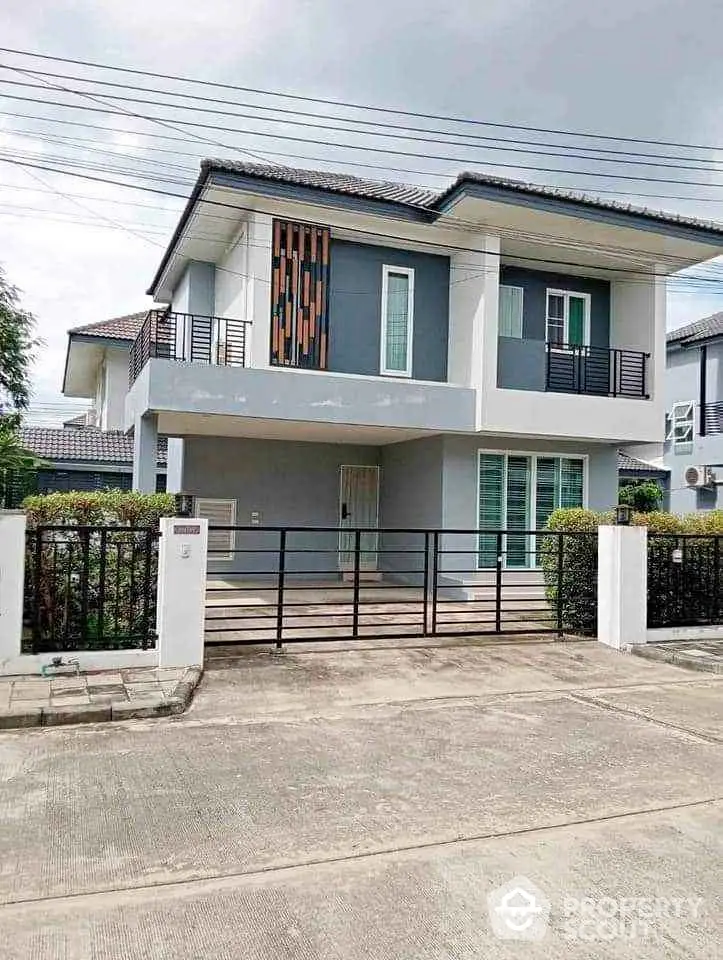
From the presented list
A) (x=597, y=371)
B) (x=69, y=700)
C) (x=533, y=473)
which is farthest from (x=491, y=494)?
(x=69, y=700)

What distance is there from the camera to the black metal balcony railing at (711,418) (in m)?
20.6

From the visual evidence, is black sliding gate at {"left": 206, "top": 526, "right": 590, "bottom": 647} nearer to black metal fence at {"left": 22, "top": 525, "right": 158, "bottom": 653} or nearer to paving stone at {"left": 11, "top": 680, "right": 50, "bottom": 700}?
black metal fence at {"left": 22, "top": 525, "right": 158, "bottom": 653}

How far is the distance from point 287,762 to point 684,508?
1937cm

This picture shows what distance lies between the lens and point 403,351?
44.9 feet

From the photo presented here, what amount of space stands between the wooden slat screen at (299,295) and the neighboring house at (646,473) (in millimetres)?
12779

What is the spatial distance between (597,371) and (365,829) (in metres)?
12.4

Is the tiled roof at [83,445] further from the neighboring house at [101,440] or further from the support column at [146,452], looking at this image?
the support column at [146,452]

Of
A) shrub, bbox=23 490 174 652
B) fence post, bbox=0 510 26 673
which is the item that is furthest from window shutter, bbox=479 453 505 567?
fence post, bbox=0 510 26 673

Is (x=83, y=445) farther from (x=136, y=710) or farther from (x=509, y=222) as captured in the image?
(x=136, y=710)

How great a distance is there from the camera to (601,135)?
471 inches

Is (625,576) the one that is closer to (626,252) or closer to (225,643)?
(225,643)

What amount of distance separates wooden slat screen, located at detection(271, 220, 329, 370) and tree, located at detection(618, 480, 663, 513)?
1086 cm

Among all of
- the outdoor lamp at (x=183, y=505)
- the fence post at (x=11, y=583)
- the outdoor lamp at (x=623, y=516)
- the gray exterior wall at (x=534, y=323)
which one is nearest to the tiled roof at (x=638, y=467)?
the gray exterior wall at (x=534, y=323)

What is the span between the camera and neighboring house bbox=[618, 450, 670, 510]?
2242 centimetres
